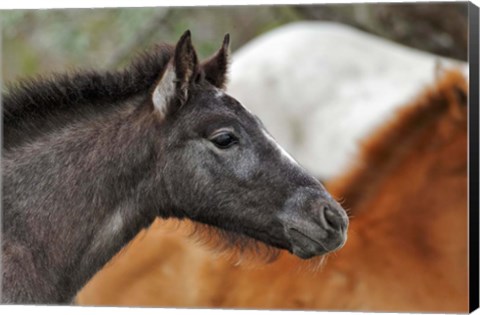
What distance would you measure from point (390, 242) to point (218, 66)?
149cm

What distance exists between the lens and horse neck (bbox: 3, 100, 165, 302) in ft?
8.73

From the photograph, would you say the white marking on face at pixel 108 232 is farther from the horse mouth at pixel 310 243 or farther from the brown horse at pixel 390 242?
the brown horse at pixel 390 242

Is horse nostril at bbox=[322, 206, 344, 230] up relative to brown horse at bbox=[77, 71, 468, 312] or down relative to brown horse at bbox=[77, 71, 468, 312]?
up

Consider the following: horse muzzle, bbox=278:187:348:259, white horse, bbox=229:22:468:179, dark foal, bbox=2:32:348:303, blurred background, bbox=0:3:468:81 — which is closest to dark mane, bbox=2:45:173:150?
dark foal, bbox=2:32:348:303

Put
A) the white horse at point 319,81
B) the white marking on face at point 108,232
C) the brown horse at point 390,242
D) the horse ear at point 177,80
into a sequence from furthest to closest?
1. the white horse at point 319,81
2. the brown horse at point 390,242
3. the white marking on face at point 108,232
4. the horse ear at point 177,80

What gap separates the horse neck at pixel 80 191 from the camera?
2.66m

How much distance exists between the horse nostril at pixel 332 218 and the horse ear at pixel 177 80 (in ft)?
1.59

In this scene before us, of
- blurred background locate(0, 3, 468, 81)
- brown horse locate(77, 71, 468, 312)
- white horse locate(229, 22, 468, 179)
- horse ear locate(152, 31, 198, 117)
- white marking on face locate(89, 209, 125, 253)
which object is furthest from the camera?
white horse locate(229, 22, 468, 179)

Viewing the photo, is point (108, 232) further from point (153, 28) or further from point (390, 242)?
point (153, 28)

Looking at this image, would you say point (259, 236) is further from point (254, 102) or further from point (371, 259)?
point (254, 102)

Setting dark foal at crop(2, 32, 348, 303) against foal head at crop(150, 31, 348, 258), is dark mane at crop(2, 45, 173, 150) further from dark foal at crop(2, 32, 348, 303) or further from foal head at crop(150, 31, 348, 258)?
foal head at crop(150, 31, 348, 258)

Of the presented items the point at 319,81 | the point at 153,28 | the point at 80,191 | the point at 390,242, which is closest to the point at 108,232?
the point at 80,191

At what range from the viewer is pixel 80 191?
8.76 ft

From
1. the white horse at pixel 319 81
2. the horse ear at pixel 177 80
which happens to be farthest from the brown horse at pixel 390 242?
the white horse at pixel 319 81
